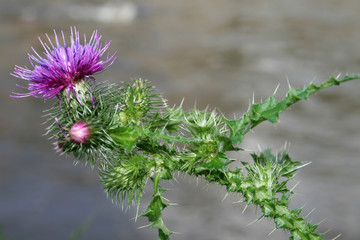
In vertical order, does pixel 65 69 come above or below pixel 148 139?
above

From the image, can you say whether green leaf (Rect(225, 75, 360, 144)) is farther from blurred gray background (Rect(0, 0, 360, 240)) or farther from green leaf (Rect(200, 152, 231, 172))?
blurred gray background (Rect(0, 0, 360, 240))

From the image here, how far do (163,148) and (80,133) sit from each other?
327 millimetres

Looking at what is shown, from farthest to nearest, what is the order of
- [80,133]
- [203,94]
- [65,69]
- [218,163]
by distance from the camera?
[203,94], [65,69], [80,133], [218,163]

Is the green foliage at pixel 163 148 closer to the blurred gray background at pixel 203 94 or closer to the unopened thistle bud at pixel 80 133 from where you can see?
the unopened thistle bud at pixel 80 133

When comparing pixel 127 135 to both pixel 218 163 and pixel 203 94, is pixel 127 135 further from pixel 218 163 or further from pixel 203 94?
pixel 203 94

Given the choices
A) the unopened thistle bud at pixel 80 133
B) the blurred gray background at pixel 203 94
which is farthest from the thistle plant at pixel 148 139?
the blurred gray background at pixel 203 94

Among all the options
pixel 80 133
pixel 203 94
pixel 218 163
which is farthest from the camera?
pixel 203 94

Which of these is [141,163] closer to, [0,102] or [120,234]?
[120,234]

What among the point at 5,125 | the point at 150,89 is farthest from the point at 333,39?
the point at 150,89

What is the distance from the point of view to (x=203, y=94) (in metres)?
10.5

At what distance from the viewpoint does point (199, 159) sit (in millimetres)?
2107

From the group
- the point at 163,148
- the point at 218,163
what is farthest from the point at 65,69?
the point at 218,163

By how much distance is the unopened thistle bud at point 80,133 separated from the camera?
212 cm

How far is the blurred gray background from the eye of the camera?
7.36m
